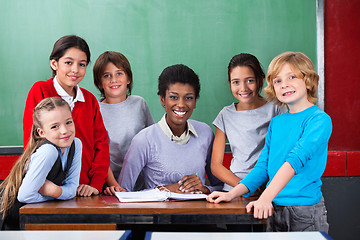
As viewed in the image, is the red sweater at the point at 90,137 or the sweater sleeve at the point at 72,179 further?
the red sweater at the point at 90,137

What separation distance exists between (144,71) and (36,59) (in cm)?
76

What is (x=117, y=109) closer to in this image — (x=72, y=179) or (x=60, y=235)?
(x=72, y=179)

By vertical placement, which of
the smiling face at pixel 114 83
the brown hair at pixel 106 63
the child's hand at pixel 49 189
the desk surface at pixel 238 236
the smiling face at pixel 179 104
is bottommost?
the desk surface at pixel 238 236

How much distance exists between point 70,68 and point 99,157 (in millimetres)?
486

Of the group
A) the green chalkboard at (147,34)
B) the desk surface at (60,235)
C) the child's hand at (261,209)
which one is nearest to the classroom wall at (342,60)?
the green chalkboard at (147,34)

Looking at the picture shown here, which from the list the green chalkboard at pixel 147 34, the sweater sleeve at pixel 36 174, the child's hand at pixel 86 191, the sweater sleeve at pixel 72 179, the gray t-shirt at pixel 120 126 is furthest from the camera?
the green chalkboard at pixel 147 34

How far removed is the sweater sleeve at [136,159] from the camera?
196 centimetres

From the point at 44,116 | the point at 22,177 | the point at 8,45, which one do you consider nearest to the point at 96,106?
the point at 44,116

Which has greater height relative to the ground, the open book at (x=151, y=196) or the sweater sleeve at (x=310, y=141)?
the sweater sleeve at (x=310, y=141)

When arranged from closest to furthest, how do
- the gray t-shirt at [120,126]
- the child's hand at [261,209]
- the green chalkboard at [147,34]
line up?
the child's hand at [261,209] < the gray t-shirt at [120,126] < the green chalkboard at [147,34]

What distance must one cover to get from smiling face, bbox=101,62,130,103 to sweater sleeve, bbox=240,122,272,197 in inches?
37.6

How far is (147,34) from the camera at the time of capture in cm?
259

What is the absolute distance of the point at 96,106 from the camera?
199 centimetres

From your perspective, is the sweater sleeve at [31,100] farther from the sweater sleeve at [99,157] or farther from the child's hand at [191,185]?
the child's hand at [191,185]
